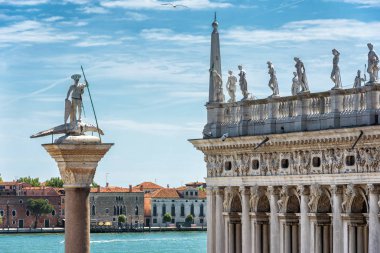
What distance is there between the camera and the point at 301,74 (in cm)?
3155

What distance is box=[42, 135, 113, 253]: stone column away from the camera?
64.7 ft

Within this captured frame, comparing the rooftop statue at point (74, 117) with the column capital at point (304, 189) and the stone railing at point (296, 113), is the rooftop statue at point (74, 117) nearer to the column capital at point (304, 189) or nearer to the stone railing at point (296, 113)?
the stone railing at point (296, 113)

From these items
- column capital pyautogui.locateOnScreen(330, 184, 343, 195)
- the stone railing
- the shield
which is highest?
the stone railing

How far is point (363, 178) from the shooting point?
28688 millimetres

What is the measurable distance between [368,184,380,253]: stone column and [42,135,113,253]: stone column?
31.2 ft

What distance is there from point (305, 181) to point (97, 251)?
66.8m

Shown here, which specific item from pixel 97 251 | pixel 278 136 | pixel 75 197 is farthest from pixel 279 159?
pixel 97 251

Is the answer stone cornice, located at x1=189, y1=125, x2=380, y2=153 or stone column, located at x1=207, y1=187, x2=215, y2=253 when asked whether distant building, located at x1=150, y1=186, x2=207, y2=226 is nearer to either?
stone column, located at x1=207, y1=187, x2=215, y2=253

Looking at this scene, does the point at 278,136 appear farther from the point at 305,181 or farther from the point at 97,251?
the point at 97,251

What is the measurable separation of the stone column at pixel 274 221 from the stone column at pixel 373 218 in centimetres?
372

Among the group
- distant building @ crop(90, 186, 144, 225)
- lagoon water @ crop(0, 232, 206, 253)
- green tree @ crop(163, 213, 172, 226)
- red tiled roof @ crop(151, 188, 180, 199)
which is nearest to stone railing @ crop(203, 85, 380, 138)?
lagoon water @ crop(0, 232, 206, 253)

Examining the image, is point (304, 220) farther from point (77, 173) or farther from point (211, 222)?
point (77, 173)

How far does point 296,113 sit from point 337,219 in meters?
2.89

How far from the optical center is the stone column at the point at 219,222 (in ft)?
112
